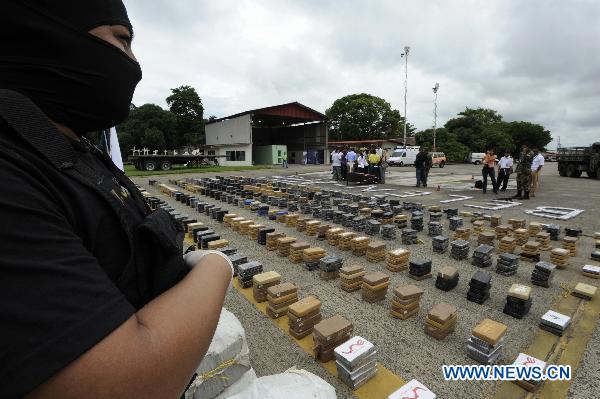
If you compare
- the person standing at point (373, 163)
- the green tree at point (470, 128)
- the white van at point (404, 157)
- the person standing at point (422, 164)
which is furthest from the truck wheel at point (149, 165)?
the green tree at point (470, 128)

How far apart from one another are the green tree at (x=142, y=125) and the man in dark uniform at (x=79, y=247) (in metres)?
43.6

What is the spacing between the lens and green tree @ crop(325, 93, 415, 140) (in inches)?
2156

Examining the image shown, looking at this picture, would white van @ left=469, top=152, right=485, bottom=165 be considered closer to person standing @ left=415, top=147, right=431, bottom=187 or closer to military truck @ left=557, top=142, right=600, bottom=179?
military truck @ left=557, top=142, right=600, bottom=179

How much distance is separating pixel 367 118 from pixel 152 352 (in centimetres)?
5742

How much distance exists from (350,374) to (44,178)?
2.85 m

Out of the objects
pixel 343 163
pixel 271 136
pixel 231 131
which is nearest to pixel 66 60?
pixel 343 163

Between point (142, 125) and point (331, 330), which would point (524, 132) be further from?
point (331, 330)

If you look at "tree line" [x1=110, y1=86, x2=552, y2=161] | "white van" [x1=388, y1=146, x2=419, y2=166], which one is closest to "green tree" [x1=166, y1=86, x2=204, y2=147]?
"tree line" [x1=110, y1=86, x2=552, y2=161]

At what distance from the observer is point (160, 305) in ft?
2.65

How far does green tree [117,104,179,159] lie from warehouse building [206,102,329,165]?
5524mm

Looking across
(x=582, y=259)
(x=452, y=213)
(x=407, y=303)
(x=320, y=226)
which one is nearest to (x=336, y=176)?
(x=452, y=213)

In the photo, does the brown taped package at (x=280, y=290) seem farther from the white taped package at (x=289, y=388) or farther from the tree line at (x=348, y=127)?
the tree line at (x=348, y=127)

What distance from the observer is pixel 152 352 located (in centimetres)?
69

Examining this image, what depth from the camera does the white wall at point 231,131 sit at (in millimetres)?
35719
